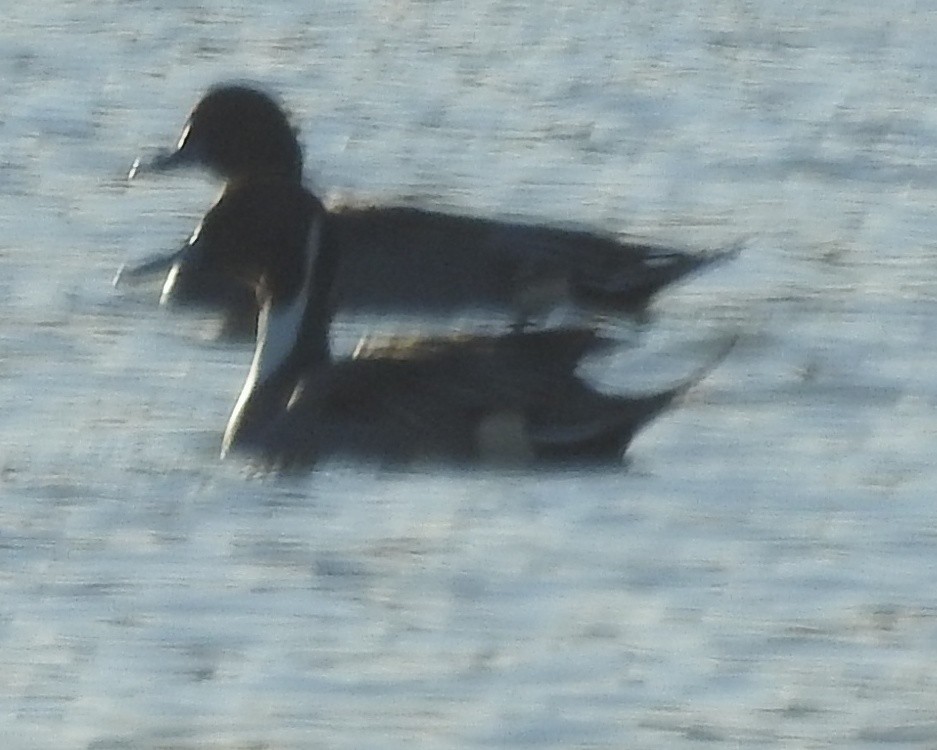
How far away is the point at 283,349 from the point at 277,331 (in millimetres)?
51

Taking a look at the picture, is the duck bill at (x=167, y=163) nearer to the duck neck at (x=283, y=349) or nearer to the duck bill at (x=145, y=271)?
the duck bill at (x=145, y=271)

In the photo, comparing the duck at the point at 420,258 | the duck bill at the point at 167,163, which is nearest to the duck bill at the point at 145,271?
the duck at the point at 420,258

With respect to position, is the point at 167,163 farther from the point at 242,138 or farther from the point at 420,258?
the point at 420,258

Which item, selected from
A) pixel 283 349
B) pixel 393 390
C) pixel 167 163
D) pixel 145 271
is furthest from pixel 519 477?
pixel 167 163

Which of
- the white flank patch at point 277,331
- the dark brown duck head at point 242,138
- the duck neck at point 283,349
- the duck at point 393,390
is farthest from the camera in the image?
the dark brown duck head at point 242,138

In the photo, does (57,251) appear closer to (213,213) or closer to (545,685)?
(213,213)

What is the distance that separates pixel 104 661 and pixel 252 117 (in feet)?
6.13

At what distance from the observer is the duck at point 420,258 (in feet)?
20.1

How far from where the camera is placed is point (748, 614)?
480 centimetres

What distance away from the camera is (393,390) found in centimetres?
556

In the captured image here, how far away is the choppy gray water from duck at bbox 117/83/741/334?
127 millimetres

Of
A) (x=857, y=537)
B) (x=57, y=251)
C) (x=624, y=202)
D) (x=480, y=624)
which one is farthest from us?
(x=624, y=202)

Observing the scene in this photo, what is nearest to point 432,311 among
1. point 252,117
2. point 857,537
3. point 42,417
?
point 252,117

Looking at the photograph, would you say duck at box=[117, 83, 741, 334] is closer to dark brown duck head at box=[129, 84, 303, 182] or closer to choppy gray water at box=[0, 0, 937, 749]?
dark brown duck head at box=[129, 84, 303, 182]
